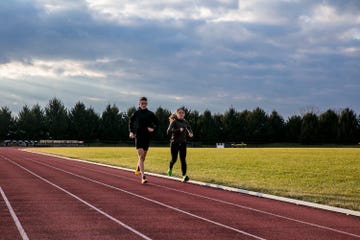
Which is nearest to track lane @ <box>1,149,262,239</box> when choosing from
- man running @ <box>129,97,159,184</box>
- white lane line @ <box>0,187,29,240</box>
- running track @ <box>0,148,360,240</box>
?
running track @ <box>0,148,360,240</box>

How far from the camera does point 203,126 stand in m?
94.8

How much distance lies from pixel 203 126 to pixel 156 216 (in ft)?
289

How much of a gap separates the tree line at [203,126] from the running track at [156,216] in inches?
3045

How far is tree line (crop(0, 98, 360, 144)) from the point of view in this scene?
290 ft

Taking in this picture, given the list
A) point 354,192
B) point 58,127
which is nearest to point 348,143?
point 58,127

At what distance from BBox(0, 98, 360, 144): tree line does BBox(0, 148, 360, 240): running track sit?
77.3 meters

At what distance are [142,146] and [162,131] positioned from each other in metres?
79.1

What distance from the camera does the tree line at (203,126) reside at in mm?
88312

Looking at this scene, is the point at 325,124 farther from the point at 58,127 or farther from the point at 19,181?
the point at 19,181

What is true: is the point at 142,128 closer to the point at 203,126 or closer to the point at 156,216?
the point at 156,216

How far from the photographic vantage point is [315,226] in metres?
6.42

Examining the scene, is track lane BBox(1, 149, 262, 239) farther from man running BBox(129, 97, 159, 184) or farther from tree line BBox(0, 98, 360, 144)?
tree line BBox(0, 98, 360, 144)

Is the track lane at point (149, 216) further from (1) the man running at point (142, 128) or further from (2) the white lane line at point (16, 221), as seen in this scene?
(1) the man running at point (142, 128)

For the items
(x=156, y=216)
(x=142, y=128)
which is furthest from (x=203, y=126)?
(x=156, y=216)
